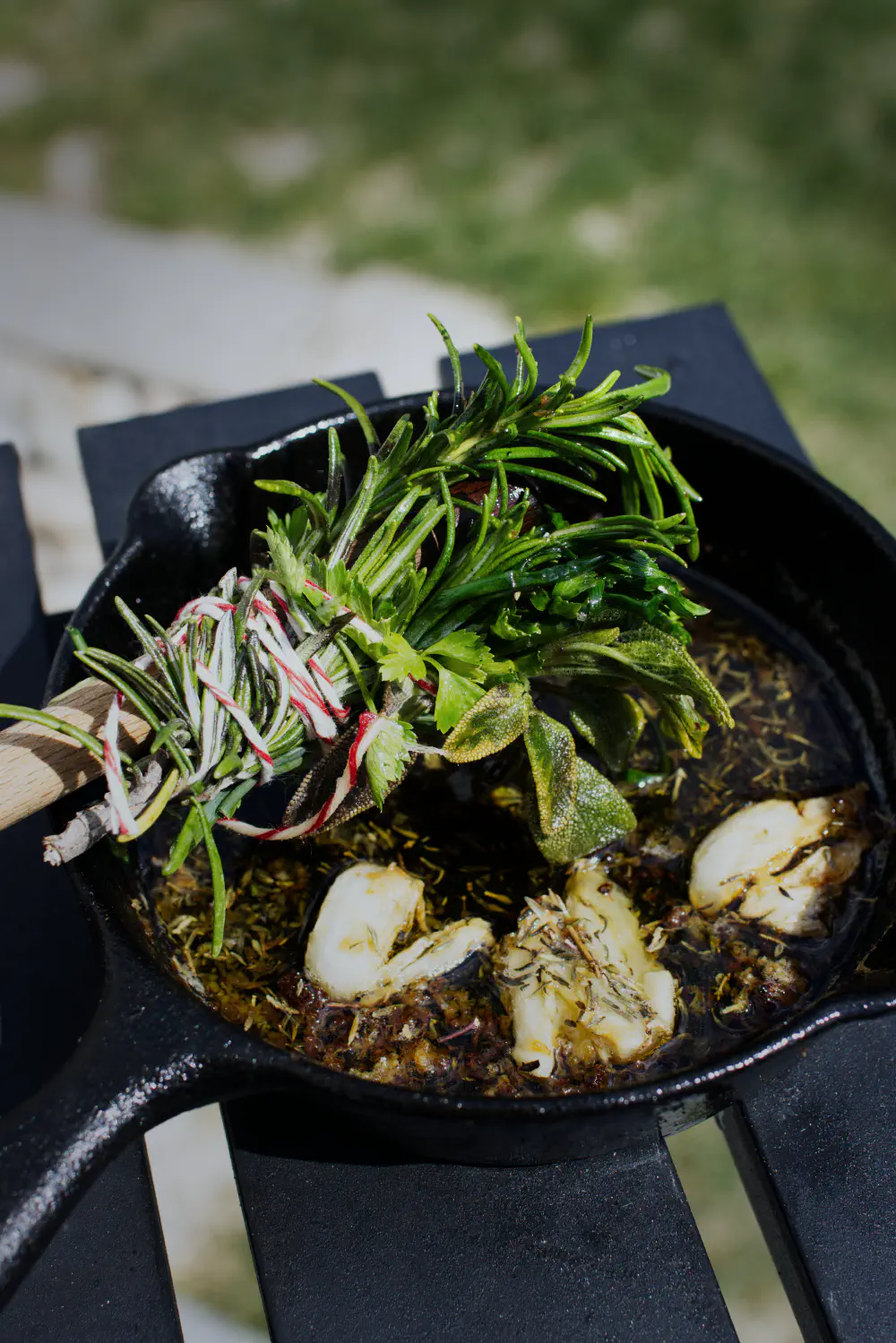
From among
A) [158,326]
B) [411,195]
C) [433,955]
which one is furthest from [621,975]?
[411,195]

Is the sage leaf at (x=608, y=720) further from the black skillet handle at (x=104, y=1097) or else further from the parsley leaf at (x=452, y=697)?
the black skillet handle at (x=104, y=1097)

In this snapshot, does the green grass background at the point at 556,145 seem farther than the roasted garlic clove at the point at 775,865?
Yes

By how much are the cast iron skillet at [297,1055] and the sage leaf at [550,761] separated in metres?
0.28

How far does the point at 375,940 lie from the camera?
1.06m

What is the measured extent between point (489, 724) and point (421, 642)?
0.33 feet

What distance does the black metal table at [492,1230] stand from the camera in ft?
3.26

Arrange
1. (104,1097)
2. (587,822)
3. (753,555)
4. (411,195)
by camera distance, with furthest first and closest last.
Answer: (411,195), (753,555), (587,822), (104,1097)

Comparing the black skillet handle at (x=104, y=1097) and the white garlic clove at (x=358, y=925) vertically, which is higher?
the white garlic clove at (x=358, y=925)

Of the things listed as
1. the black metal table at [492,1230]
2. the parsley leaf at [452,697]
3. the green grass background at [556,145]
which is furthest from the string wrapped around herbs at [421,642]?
the green grass background at [556,145]

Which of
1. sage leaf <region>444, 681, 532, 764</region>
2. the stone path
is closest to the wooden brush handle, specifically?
sage leaf <region>444, 681, 532, 764</region>

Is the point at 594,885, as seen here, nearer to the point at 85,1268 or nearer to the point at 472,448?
the point at 472,448

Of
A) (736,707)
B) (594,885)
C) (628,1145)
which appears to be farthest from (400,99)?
(628,1145)

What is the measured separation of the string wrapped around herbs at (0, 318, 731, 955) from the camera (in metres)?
0.98

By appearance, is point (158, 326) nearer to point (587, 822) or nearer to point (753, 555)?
point (753, 555)
